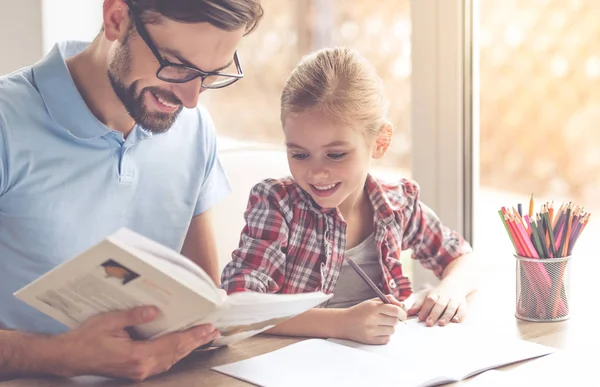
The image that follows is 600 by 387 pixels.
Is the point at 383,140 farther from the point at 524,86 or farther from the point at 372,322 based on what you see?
the point at 524,86

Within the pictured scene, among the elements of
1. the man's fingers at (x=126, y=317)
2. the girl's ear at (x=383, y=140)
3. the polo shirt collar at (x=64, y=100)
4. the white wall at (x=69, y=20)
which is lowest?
the man's fingers at (x=126, y=317)

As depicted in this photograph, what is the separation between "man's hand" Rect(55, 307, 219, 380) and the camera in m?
1.06

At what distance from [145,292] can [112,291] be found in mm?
43

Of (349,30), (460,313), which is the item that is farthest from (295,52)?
(460,313)

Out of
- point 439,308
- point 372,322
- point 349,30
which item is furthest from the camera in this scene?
point 349,30

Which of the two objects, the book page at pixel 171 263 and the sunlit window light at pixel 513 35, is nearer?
the book page at pixel 171 263

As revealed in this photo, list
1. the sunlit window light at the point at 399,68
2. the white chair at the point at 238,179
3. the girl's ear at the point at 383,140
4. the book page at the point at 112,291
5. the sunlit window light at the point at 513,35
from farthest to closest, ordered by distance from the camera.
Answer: the sunlit window light at the point at 399,68, the sunlit window light at the point at 513,35, the white chair at the point at 238,179, the girl's ear at the point at 383,140, the book page at the point at 112,291

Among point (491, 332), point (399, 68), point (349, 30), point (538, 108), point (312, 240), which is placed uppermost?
point (349, 30)

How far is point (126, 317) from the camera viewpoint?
1.04 metres

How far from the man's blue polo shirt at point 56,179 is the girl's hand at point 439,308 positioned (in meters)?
0.52

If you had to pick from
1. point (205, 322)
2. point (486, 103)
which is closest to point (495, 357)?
→ point (205, 322)

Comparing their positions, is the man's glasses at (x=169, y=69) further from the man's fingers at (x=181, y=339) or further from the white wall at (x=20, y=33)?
the white wall at (x=20, y=33)

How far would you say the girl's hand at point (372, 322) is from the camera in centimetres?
124

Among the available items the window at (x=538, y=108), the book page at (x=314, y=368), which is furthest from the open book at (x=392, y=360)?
the window at (x=538, y=108)
